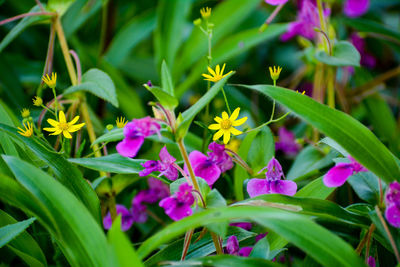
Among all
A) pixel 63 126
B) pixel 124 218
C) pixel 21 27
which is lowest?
pixel 124 218

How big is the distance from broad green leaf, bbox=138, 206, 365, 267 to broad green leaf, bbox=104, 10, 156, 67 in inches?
31.7

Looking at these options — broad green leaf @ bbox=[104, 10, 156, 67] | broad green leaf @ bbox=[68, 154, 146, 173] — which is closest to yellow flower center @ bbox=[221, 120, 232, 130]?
broad green leaf @ bbox=[68, 154, 146, 173]

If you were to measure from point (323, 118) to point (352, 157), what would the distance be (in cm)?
5

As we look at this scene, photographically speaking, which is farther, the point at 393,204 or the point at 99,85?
the point at 99,85

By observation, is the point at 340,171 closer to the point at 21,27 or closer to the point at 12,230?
the point at 12,230

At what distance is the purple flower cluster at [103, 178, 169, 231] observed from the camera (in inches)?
29.7

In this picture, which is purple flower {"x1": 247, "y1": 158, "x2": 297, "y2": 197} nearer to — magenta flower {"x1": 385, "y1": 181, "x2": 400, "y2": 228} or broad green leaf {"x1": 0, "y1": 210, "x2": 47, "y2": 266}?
→ magenta flower {"x1": 385, "y1": 181, "x2": 400, "y2": 228}

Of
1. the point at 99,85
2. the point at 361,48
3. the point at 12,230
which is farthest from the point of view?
the point at 361,48

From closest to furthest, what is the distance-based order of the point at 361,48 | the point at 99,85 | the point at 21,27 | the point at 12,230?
the point at 12,230
the point at 99,85
the point at 21,27
the point at 361,48

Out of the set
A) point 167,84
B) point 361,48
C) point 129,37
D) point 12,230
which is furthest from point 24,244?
point 361,48

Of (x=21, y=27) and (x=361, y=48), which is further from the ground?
(x=21, y=27)

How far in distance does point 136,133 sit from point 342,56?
41 cm

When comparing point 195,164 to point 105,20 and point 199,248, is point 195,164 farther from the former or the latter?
point 105,20

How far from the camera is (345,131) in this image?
52 cm
